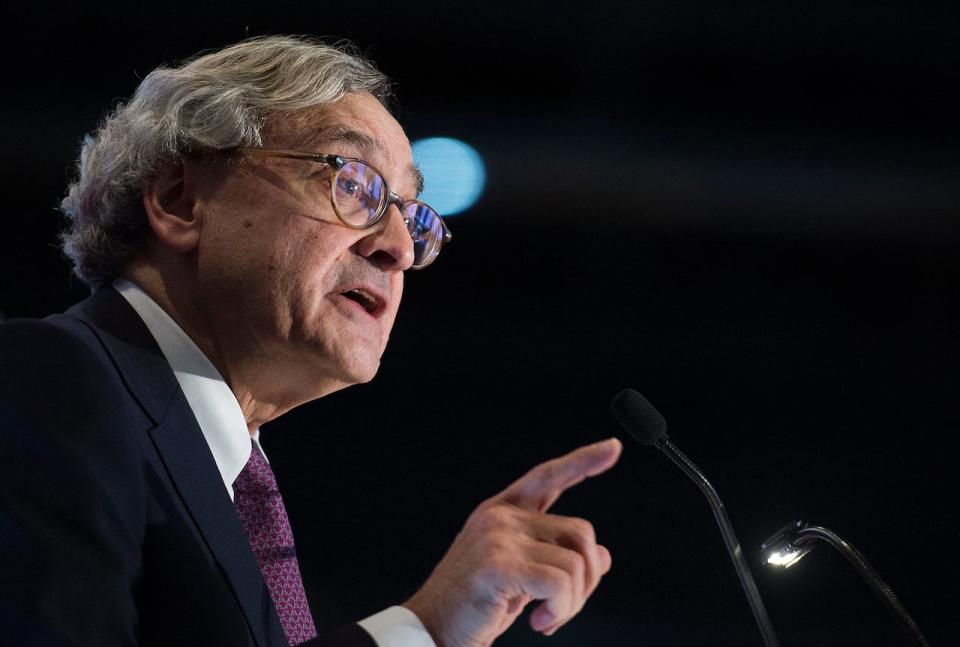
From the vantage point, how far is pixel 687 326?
11.4 feet

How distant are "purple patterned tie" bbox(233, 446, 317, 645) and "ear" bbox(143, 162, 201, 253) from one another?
0.39 m

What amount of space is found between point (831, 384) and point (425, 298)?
5.21 ft

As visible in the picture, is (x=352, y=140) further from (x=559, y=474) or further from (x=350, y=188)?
(x=559, y=474)

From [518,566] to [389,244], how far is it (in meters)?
0.74

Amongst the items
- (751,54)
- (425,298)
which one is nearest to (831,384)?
(751,54)

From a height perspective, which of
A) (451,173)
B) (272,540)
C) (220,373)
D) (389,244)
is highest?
(451,173)

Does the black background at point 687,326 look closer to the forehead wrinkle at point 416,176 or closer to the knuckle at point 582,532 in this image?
the forehead wrinkle at point 416,176

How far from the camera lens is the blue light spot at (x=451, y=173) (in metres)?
3.18

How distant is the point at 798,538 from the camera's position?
1.56m

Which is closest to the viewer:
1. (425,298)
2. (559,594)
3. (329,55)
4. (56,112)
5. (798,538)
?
(559,594)

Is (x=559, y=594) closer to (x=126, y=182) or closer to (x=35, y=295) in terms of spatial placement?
(x=126, y=182)

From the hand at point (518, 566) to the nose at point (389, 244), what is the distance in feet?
2.03

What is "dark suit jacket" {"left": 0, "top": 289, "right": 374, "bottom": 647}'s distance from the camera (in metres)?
0.96

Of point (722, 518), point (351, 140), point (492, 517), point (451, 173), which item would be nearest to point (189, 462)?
point (492, 517)
